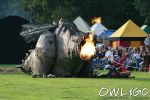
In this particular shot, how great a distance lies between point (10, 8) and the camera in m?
88.2

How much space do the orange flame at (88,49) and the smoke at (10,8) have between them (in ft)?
193

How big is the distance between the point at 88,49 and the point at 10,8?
204 ft

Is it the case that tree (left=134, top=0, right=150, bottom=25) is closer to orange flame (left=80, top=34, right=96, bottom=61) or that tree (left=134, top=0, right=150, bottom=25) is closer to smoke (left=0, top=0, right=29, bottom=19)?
smoke (left=0, top=0, right=29, bottom=19)

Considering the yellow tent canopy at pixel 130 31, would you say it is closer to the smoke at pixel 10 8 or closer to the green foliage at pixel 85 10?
the green foliage at pixel 85 10

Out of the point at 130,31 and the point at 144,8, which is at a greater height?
the point at 144,8

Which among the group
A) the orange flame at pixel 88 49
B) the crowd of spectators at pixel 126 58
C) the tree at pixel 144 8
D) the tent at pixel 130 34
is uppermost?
the tree at pixel 144 8

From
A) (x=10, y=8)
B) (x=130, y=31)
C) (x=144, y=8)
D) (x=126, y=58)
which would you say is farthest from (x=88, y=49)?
(x=10, y=8)

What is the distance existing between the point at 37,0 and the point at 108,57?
34.3m

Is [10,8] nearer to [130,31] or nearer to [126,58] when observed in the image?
[130,31]

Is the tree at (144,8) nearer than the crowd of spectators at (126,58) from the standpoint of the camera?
No

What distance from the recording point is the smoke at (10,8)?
8644 cm

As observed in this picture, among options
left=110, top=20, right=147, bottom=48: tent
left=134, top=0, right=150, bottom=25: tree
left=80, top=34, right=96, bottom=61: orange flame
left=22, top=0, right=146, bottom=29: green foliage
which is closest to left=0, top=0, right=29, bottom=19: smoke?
left=22, top=0, right=146, bottom=29: green foliage

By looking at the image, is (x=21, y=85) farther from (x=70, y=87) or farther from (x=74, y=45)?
(x=74, y=45)

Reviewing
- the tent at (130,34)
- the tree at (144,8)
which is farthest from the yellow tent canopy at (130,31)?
the tree at (144,8)
